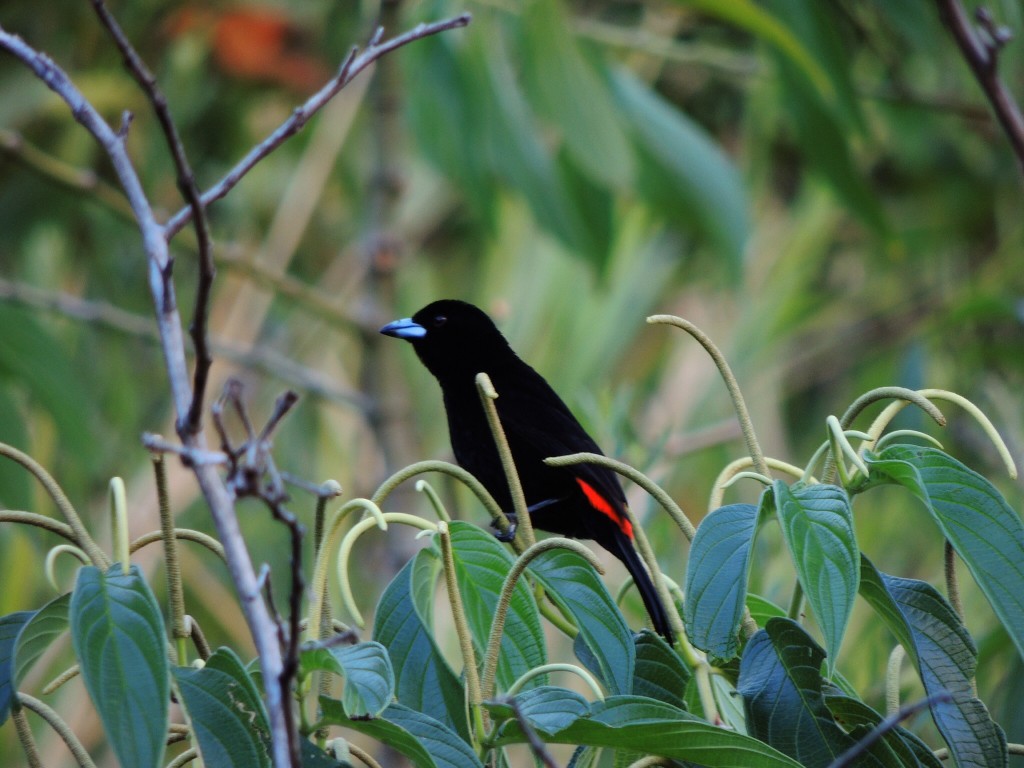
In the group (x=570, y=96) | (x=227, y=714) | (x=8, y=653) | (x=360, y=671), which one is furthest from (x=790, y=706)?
(x=570, y=96)

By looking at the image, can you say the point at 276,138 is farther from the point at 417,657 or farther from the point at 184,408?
the point at 417,657

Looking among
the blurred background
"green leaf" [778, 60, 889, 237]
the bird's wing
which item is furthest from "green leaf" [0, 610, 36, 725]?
"green leaf" [778, 60, 889, 237]

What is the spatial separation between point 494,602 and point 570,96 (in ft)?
7.89

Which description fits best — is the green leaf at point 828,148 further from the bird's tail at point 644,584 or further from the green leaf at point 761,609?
the green leaf at point 761,609

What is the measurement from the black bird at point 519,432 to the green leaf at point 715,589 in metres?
1.25

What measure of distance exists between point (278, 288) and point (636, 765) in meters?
3.08

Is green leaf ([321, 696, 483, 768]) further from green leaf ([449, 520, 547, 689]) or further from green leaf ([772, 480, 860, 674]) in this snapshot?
green leaf ([772, 480, 860, 674])

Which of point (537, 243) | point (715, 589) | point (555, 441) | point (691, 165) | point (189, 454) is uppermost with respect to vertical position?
point (537, 243)

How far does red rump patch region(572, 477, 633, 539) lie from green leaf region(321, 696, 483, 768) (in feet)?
5.41

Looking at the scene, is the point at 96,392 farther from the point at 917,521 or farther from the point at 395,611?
the point at 395,611

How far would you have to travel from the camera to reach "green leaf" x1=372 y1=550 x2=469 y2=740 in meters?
1.42

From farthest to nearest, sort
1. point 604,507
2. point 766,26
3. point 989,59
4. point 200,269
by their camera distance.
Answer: point 766,26 → point 604,507 → point 989,59 → point 200,269

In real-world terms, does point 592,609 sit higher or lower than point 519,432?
lower

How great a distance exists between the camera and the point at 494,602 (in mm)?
1404
